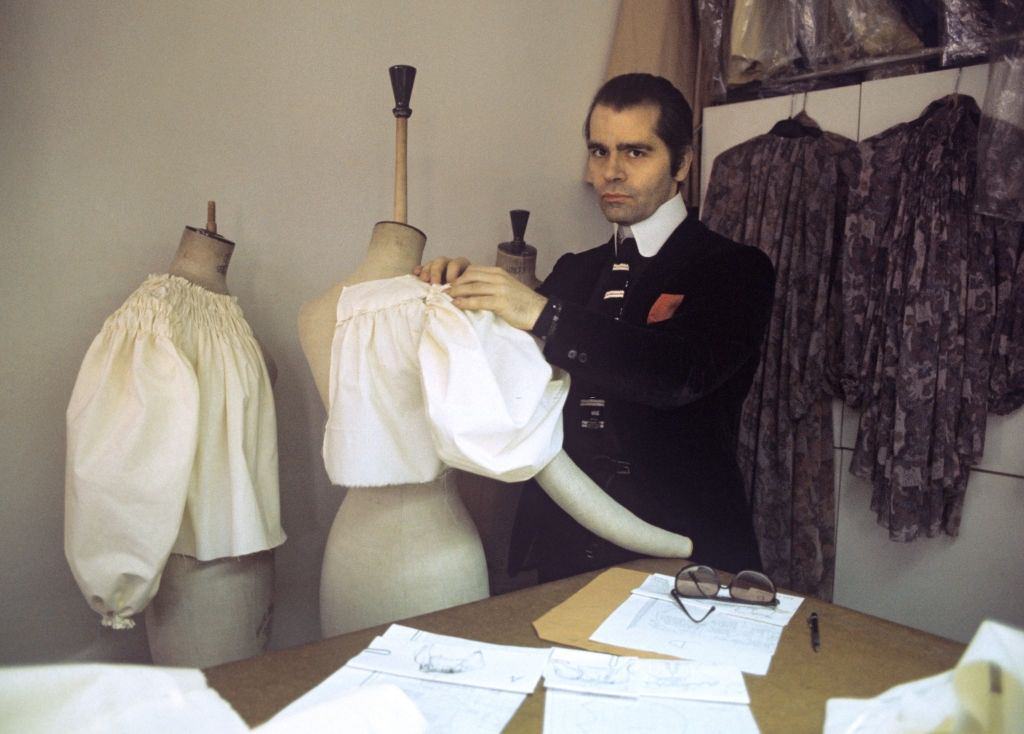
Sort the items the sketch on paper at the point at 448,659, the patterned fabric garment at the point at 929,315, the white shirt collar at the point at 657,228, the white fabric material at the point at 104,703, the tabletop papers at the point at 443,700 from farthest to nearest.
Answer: the patterned fabric garment at the point at 929,315
the white shirt collar at the point at 657,228
the sketch on paper at the point at 448,659
the tabletop papers at the point at 443,700
the white fabric material at the point at 104,703

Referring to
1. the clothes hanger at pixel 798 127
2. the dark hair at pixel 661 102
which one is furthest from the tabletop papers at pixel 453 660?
the clothes hanger at pixel 798 127

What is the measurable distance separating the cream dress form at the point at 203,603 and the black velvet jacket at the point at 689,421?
2.01ft

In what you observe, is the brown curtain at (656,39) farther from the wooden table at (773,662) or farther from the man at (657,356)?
the wooden table at (773,662)

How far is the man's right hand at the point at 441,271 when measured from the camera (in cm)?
139

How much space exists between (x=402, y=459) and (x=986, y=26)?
219cm

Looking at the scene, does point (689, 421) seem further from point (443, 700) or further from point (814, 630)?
point (443, 700)

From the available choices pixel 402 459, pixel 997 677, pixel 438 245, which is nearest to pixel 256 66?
pixel 438 245

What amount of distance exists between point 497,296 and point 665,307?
1.74ft

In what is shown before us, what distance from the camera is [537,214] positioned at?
2781mm

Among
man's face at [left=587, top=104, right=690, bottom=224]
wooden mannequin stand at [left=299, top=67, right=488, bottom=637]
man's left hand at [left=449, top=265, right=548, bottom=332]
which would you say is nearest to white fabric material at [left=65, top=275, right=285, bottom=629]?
wooden mannequin stand at [left=299, top=67, right=488, bottom=637]

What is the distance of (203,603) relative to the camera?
4.93 ft

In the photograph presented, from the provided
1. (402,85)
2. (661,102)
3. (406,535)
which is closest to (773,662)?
(406,535)

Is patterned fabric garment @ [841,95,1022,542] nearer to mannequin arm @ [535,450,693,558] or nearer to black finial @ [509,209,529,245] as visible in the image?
black finial @ [509,209,529,245]

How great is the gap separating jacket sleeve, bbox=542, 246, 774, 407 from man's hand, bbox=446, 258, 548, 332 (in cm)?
5
